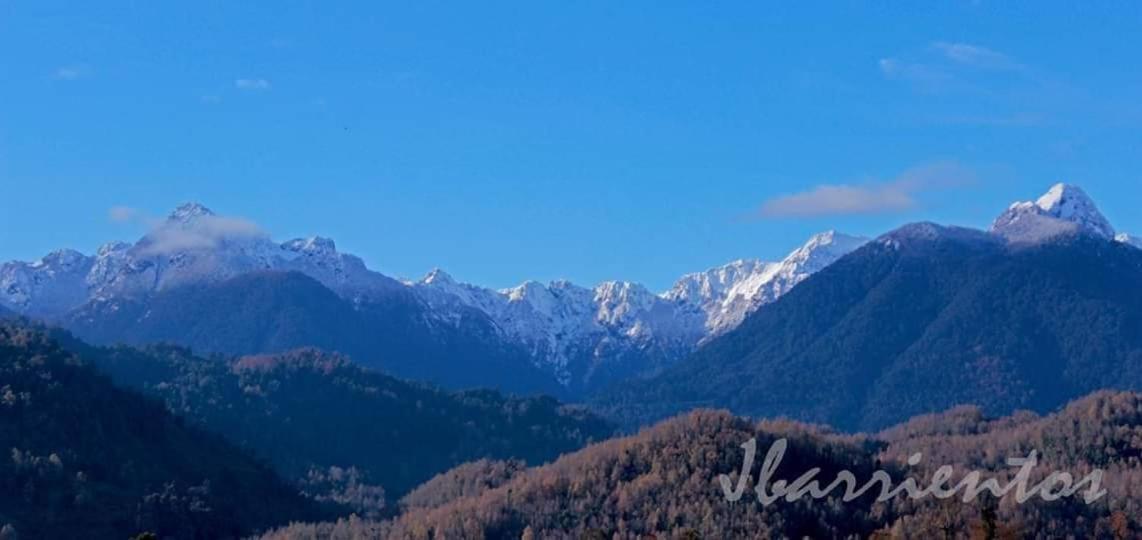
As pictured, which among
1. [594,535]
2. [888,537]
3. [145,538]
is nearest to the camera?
[145,538]

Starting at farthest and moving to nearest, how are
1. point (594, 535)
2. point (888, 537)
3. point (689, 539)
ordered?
1. point (594, 535)
2. point (888, 537)
3. point (689, 539)

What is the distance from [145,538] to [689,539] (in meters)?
43.0

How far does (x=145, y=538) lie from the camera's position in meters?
105

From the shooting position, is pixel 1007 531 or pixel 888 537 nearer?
pixel 1007 531

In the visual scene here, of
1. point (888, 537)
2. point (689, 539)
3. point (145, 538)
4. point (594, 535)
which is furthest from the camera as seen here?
point (594, 535)

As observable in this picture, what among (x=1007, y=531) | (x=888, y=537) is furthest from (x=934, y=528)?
(x=1007, y=531)

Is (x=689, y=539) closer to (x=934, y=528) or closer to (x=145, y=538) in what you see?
(x=145, y=538)

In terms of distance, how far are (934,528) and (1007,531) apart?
61585 mm

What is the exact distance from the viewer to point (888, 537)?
164 meters

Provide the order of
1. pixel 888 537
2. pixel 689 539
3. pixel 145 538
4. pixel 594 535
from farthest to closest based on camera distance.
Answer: pixel 594 535
pixel 888 537
pixel 689 539
pixel 145 538

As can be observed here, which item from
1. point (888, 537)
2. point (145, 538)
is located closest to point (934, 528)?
point (888, 537)

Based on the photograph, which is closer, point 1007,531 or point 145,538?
point 145,538

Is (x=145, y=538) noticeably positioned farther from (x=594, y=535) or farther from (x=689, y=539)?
(x=594, y=535)

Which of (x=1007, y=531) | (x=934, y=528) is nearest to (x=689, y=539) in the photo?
(x=1007, y=531)
